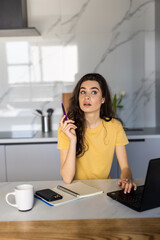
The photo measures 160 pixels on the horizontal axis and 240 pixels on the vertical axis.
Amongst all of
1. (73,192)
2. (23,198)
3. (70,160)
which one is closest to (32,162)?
(70,160)

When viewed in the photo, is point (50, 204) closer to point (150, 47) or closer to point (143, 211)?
point (143, 211)

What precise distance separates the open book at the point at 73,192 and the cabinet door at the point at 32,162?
3.86ft

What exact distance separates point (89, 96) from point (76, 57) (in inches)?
54.5

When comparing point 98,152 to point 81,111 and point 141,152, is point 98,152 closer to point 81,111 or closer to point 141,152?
point 81,111

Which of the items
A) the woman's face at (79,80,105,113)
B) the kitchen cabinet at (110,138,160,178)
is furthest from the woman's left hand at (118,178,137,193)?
the kitchen cabinet at (110,138,160,178)

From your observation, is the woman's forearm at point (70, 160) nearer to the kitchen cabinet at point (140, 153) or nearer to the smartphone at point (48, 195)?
the smartphone at point (48, 195)

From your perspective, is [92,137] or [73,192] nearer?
[73,192]

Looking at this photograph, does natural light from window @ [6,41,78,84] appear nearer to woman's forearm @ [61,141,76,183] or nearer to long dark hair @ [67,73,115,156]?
long dark hair @ [67,73,115,156]

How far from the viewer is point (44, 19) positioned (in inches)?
113

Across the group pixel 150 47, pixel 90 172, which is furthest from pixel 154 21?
pixel 90 172

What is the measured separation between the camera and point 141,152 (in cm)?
253

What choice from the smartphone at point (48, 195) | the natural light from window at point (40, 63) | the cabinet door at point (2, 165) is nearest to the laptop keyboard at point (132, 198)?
the smartphone at point (48, 195)

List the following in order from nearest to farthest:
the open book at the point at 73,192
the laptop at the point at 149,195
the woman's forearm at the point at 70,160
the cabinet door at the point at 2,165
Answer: the laptop at the point at 149,195, the open book at the point at 73,192, the woman's forearm at the point at 70,160, the cabinet door at the point at 2,165

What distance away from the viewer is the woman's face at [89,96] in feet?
5.35
